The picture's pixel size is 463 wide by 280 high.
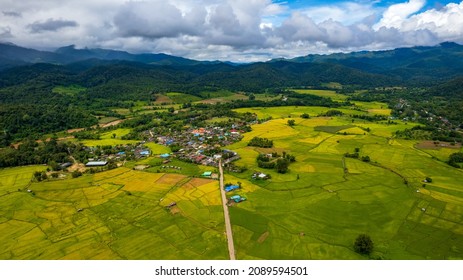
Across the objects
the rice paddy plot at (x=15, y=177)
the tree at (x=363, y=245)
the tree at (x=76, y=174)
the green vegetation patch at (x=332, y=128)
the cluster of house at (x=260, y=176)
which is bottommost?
the green vegetation patch at (x=332, y=128)

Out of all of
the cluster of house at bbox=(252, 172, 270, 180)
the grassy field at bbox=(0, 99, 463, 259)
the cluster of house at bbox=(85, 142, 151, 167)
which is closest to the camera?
the grassy field at bbox=(0, 99, 463, 259)

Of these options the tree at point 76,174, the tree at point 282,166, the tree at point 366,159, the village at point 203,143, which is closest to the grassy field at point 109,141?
the village at point 203,143

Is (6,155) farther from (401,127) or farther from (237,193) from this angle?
(401,127)

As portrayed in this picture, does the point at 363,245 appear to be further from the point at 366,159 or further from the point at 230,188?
the point at 366,159

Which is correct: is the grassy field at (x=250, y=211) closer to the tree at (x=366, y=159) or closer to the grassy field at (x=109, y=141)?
the tree at (x=366, y=159)

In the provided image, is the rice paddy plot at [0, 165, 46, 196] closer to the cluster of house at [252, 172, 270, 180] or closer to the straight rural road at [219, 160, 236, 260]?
the straight rural road at [219, 160, 236, 260]

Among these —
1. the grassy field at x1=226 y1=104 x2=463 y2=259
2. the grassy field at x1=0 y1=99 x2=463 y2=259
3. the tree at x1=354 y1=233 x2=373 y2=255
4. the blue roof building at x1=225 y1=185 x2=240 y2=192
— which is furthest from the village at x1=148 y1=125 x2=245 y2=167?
the tree at x1=354 y1=233 x2=373 y2=255
